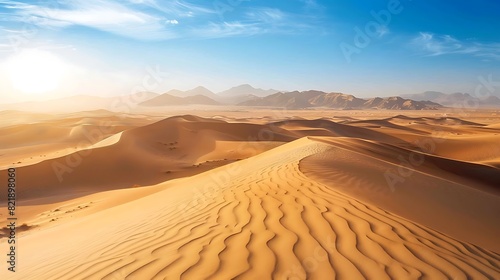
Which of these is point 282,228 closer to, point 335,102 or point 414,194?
point 414,194

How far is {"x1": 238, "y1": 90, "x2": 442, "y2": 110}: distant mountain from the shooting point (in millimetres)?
150750

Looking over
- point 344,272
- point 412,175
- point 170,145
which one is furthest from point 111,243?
point 170,145

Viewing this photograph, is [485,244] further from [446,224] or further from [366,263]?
[366,263]

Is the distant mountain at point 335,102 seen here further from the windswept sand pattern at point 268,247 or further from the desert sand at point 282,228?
the windswept sand pattern at point 268,247

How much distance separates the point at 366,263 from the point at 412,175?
639cm

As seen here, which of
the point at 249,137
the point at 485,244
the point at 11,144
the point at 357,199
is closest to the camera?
the point at 485,244

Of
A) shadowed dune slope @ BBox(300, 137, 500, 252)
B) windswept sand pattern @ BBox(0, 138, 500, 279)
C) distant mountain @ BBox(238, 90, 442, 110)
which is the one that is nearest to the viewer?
windswept sand pattern @ BBox(0, 138, 500, 279)

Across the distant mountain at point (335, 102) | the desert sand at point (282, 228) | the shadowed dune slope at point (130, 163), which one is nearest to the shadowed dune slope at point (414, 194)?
the desert sand at point (282, 228)

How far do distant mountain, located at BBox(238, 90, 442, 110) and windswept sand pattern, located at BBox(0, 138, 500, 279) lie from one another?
509ft

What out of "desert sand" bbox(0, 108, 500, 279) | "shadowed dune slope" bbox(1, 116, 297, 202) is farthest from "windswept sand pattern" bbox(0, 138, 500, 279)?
"shadowed dune slope" bbox(1, 116, 297, 202)

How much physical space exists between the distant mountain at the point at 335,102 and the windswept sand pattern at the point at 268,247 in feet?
509

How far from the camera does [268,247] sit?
3127 mm

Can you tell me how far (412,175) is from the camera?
827 centimetres

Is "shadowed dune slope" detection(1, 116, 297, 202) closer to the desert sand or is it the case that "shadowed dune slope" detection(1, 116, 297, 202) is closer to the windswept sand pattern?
the desert sand
